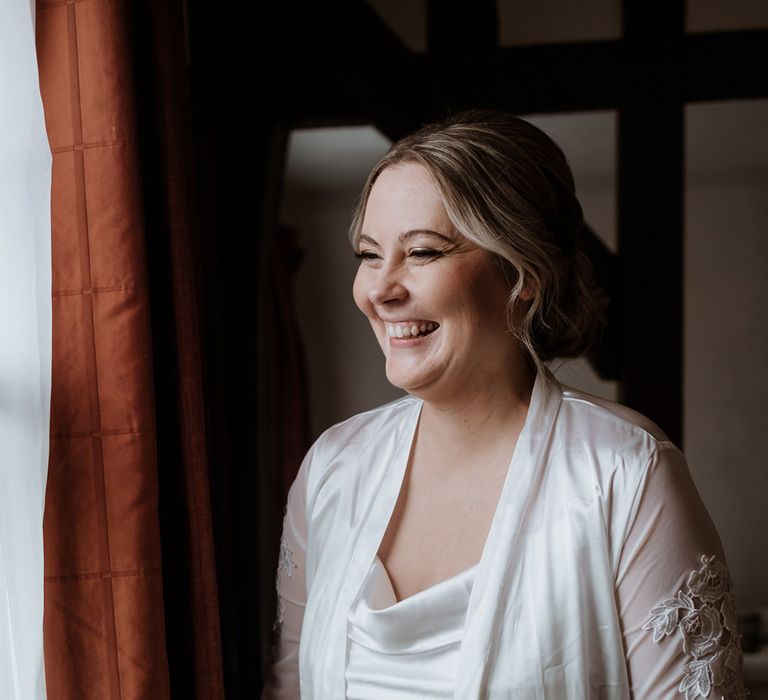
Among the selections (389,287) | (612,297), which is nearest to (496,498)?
(389,287)

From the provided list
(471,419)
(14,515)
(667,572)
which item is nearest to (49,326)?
(14,515)

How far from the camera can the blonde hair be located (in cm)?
123

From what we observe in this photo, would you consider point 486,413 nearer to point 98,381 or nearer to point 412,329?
point 412,329

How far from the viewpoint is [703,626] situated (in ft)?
3.76

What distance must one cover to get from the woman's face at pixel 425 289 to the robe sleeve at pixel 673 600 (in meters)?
0.29

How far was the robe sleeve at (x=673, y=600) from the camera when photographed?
1.14 metres

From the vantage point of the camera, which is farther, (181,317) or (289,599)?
(289,599)

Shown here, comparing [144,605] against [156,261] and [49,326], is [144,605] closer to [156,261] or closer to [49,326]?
[49,326]

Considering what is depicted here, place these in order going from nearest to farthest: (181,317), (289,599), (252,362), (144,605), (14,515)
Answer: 1. (14,515)
2. (144,605)
3. (181,317)
4. (289,599)
5. (252,362)

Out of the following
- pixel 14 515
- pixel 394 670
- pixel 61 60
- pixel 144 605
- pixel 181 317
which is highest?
pixel 61 60

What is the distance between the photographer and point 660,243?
2395 millimetres

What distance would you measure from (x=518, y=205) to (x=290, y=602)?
0.74 metres

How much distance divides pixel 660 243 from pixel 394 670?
150 cm

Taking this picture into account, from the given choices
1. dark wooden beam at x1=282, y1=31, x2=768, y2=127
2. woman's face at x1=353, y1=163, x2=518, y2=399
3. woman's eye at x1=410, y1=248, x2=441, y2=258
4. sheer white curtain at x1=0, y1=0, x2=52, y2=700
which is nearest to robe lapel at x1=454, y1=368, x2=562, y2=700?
woman's face at x1=353, y1=163, x2=518, y2=399
